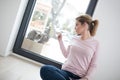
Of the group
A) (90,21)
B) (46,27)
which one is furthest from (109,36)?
(46,27)

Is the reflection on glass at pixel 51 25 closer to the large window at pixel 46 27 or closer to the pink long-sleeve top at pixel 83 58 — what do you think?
the large window at pixel 46 27

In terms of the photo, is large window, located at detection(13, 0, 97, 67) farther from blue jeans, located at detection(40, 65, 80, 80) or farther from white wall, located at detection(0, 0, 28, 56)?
blue jeans, located at detection(40, 65, 80, 80)

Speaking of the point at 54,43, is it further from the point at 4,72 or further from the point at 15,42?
the point at 4,72

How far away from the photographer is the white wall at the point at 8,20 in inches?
108

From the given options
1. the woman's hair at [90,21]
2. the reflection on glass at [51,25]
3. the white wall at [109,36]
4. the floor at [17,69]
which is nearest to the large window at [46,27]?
the reflection on glass at [51,25]

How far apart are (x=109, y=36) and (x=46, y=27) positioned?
3.27 feet

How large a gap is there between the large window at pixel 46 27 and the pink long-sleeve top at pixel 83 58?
1088mm

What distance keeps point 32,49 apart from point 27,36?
23cm

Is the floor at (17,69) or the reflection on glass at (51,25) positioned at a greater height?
the reflection on glass at (51,25)

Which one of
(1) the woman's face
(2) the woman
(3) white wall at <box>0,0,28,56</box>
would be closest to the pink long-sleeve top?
(2) the woman

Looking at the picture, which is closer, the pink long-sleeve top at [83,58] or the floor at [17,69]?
the pink long-sleeve top at [83,58]

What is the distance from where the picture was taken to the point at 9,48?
2.90m

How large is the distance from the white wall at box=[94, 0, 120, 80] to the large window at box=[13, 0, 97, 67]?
36 centimetres

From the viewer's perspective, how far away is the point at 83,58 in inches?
70.2
